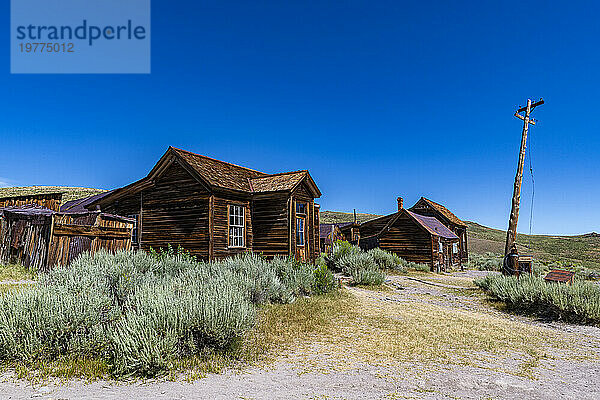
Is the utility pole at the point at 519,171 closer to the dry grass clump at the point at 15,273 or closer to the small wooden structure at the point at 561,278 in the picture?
the small wooden structure at the point at 561,278

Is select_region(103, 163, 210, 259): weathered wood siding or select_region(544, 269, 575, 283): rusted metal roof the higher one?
select_region(103, 163, 210, 259): weathered wood siding

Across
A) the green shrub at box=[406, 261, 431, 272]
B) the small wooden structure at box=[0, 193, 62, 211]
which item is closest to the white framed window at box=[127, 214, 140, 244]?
the small wooden structure at box=[0, 193, 62, 211]

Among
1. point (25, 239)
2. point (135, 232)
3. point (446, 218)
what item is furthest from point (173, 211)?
point (446, 218)

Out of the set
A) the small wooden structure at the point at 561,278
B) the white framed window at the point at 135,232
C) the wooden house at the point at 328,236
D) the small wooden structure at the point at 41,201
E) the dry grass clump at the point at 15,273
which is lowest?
the small wooden structure at the point at 561,278

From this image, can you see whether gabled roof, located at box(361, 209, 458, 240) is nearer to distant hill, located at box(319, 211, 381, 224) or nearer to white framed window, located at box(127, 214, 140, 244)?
white framed window, located at box(127, 214, 140, 244)

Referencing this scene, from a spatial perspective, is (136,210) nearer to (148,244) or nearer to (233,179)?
(148,244)

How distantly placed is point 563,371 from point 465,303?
637cm

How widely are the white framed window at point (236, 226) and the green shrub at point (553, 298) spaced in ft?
29.7

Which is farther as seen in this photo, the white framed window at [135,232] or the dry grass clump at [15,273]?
the white framed window at [135,232]

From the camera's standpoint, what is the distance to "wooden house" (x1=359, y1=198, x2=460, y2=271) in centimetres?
2453

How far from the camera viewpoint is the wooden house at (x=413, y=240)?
24.5 metres

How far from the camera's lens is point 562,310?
352 inches

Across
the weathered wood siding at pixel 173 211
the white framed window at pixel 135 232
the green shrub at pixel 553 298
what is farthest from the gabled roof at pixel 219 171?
the green shrub at pixel 553 298

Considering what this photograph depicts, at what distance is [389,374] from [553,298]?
6.87 meters
